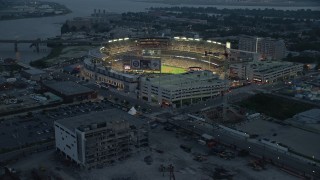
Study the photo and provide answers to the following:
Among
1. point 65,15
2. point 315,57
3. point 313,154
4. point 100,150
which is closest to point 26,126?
point 100,150

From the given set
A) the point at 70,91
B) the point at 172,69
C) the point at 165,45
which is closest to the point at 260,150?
the point at 70,91

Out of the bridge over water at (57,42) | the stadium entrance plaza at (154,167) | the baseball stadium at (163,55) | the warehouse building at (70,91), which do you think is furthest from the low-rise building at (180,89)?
the bridge over water at (57,42)

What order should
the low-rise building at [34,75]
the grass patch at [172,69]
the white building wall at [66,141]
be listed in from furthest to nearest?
the grass patch at [172,69] < the low-rise building at [34,75] < the white building wall at [66,141]

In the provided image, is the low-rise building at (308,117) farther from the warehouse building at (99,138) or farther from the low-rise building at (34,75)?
the low-rise building at (34,75)

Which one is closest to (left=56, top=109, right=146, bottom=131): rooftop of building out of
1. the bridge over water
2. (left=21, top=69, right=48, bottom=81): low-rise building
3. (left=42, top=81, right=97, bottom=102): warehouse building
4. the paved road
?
the paved road

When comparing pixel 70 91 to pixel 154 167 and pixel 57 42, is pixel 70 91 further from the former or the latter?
pixel 57 42

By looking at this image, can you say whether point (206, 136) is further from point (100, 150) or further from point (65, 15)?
point (65, 15)
